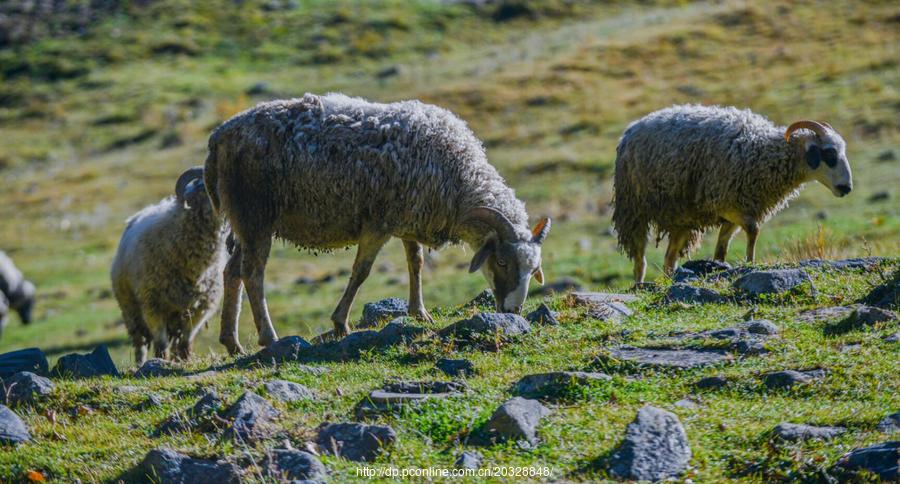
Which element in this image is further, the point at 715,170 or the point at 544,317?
the point at 715,170

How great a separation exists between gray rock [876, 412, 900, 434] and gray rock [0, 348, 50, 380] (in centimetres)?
875

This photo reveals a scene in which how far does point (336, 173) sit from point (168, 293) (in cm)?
511

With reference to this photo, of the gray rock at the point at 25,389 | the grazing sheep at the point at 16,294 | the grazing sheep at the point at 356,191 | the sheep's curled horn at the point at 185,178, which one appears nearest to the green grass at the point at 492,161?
the gray rock at the point at 25,389

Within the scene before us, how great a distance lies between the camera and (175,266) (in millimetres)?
17375

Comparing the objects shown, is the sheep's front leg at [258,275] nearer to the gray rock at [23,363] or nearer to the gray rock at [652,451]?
the gray rock at [23,363]

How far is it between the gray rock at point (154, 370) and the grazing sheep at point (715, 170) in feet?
26.1

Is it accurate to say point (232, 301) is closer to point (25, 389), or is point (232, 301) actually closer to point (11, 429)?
point (25, 389)

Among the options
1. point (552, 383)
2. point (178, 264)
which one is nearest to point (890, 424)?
point (552, 383)

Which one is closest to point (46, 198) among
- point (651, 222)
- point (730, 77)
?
point (730, 77)

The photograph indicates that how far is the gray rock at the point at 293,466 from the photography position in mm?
8195

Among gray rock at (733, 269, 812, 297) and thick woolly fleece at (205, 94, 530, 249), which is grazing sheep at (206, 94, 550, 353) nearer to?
thick woolly fleece at (205, 94, 530, 249)

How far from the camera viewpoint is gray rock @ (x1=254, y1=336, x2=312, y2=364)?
12.0m

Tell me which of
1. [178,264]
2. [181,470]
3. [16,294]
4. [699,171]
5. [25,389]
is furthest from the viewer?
[16,294]

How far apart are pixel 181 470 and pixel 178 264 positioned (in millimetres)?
9002
